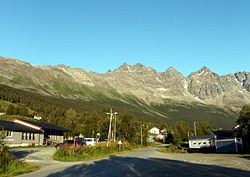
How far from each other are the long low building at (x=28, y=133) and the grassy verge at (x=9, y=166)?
27542mm

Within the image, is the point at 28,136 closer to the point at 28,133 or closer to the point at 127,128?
the point at 28,133

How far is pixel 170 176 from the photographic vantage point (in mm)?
20266

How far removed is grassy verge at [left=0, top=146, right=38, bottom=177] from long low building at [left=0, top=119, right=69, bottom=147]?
1084 inches

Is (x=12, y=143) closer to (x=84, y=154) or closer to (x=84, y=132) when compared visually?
(x=84, y=154)

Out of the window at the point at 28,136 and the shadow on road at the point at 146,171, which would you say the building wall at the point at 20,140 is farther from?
the shadow on road at the point at 146,171

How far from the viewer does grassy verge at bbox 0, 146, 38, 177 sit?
68.5ft

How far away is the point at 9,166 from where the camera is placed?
72.0 ft

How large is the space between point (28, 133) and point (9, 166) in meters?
42.1

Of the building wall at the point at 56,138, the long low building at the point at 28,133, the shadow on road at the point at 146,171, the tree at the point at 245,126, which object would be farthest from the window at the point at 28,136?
the tree at the point at 245,126

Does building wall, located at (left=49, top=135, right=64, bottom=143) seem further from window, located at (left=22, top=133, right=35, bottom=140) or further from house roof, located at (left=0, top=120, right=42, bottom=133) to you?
window, located at (left=22, top=133, right=35, bottom=140)

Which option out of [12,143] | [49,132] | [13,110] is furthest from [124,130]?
[13,110]

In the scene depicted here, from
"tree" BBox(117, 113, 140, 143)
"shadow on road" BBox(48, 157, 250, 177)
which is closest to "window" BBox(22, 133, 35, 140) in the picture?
"tree" BBox(117, 113, 140, 143)

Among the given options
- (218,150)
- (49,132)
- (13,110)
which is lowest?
(218,150)

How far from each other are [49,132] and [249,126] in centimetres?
4788
